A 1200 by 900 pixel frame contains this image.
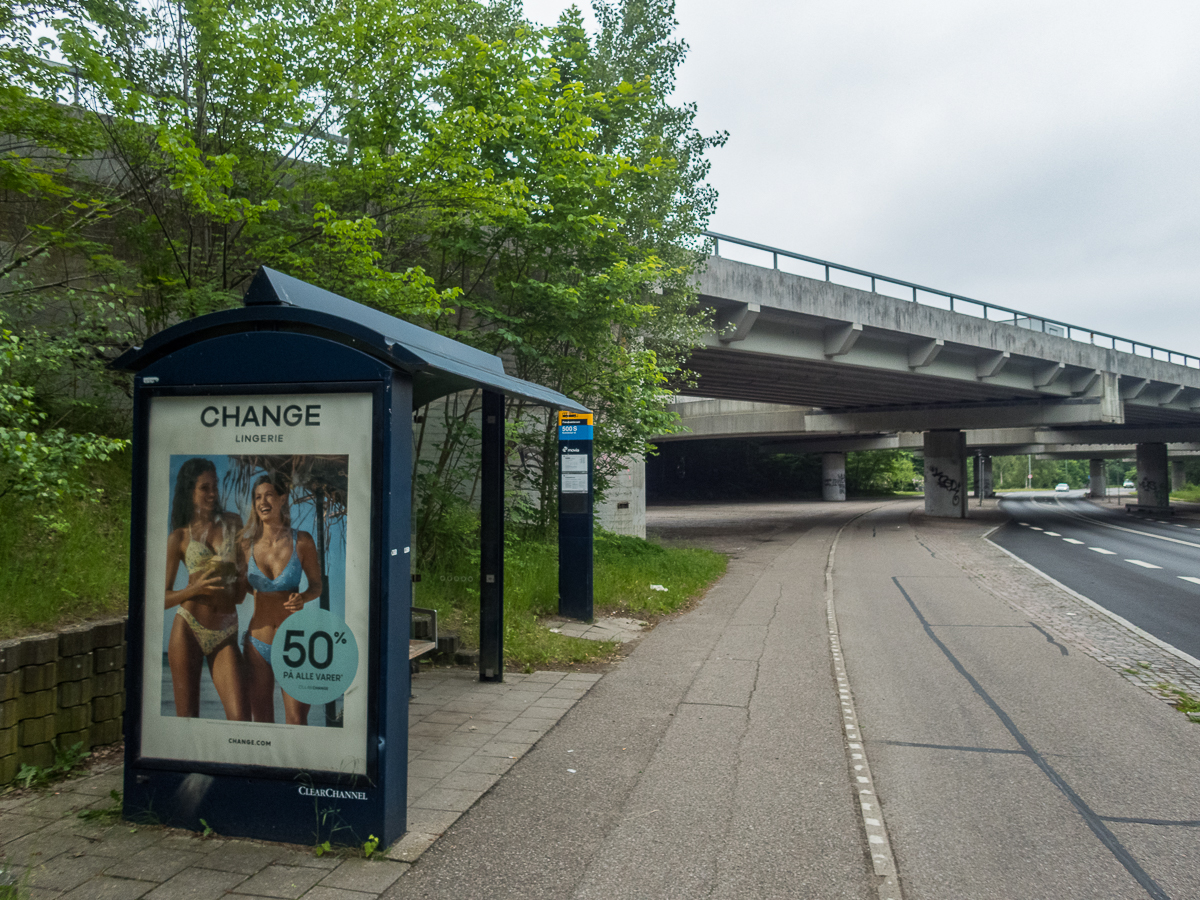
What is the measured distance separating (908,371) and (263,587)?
24.1 meters

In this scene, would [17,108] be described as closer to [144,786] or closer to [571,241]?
[144,786]

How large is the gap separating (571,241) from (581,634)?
4745mm

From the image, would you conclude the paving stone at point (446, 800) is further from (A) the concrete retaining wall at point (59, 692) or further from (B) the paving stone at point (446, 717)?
(A) the concrete retaining wall at point (59, 692)

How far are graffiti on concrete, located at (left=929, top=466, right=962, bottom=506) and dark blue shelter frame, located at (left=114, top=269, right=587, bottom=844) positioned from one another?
38.0 meters

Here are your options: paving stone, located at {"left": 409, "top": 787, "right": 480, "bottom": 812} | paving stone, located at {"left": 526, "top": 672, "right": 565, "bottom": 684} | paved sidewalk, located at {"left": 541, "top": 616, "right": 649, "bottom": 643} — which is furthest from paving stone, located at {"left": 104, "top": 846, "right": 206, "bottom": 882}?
paved sidewalk, located at {"left": 541, "top": 616, "right": 649, "bottom": 643}

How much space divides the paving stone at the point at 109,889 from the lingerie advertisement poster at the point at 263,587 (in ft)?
1.94

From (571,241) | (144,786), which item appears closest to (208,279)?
(571,241)

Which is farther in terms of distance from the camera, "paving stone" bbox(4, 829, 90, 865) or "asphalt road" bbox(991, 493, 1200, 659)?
"asphalt road" bbox(991, 493, 1200, 659)

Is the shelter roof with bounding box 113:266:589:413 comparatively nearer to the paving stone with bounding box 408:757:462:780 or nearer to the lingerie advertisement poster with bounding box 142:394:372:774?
the lingerie advertisement poster with bounding box 142:394:372:774

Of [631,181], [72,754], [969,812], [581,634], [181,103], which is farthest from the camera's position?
[631,181]

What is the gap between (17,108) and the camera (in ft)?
20.0

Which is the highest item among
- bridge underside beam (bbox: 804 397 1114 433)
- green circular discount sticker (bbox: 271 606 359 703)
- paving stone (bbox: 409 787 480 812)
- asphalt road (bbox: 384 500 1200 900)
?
bridge underside beam (bbox: 804 397 1114 433)

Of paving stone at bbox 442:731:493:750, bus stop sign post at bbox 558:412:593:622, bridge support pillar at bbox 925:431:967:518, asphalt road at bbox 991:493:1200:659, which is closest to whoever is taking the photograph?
paving stone at bbox 442:731:493:750

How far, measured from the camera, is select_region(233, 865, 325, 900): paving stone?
345 cm
